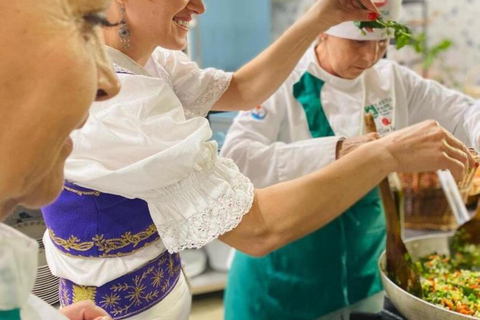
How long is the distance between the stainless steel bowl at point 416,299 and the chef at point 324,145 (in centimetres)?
14

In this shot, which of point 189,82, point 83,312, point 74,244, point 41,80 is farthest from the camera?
point 189,82

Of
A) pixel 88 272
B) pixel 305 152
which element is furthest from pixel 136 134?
pixel 305 152

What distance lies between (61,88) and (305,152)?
28.7 inches

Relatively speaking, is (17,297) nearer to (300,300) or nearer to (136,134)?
(136,134)

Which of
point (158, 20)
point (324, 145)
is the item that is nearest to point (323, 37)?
point (324, 145)

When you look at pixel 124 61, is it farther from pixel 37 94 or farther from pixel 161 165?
pixel 37 94

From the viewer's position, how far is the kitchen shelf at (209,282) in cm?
233

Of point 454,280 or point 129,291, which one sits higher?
point 129,291

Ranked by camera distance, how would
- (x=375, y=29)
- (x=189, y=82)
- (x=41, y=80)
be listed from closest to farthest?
(x=41, y=80), (x=189, y=82), (x=375, y=29)

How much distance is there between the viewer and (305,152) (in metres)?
1.04

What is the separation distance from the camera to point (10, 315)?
0.41 metres

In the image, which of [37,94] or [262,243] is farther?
[262,243]

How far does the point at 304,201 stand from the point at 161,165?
0.24 meters

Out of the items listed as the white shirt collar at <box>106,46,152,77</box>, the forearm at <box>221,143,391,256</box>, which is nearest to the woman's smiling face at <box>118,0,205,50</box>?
the white shirt collar at <box>106,46,152,77</box>
